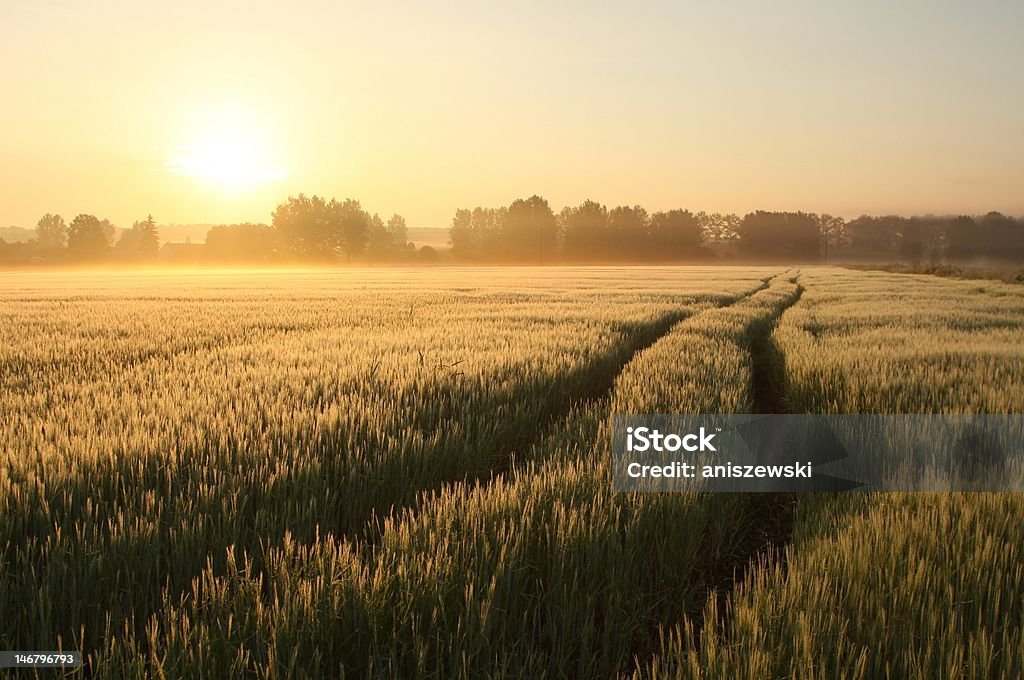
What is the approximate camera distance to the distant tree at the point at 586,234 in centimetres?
11025

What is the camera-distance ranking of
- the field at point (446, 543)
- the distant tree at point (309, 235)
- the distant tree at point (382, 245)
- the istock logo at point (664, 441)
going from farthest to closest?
the distant tree at point (382, 245)
the distant tree at point (309, 235)
the istock logo at point (664, 441)
the field at point (446, 543)

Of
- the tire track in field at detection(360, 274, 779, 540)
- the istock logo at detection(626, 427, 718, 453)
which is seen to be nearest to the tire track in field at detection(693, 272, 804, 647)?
the istock logo at detection(626, 427, 718, 453)

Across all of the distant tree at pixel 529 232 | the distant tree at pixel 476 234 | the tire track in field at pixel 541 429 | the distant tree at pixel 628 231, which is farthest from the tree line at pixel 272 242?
the tire track in field at pixel 541 429

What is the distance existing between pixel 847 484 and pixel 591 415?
1.73 meters

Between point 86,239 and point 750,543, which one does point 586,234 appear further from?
point 750,543

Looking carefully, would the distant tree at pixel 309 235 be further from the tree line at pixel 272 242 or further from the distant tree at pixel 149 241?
the distant tree at pixel 149 241

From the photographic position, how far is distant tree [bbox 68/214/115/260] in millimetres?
108125

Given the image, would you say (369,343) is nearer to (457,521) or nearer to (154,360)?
(154,360)

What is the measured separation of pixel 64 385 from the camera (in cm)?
534

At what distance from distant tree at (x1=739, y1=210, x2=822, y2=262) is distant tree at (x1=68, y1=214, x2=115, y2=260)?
120206mm

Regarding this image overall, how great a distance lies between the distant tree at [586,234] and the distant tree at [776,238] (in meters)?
31.7

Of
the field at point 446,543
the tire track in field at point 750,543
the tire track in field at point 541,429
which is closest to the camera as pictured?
the field at point 446,543

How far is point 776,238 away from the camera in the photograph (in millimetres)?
125562

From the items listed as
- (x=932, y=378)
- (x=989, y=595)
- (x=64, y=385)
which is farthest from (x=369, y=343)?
(x=989, y=595)
